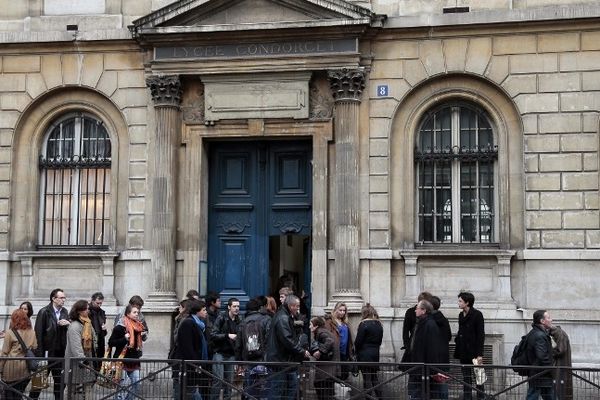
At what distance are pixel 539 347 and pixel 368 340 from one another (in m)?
2.81

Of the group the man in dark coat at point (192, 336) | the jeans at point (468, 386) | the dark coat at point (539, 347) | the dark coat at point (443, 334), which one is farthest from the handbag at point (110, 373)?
the dark coat at point (539, 347)

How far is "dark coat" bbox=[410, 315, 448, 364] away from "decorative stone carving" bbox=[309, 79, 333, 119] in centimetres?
565

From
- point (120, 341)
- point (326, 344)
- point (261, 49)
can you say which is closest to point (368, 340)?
point (326, 344)

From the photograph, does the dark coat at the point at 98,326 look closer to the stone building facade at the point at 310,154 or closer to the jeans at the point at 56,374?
the stone building facade at the point at 310,154

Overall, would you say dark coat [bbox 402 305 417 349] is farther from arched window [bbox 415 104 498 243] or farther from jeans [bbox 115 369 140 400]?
jeans [bbox 115 369 140 400]

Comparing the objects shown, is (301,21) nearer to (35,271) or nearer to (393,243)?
(393,243)

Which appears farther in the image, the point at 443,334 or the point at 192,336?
the point at 443,334

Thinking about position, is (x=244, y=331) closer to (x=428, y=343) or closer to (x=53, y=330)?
(x=428, y=343)

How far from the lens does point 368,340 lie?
1460cm

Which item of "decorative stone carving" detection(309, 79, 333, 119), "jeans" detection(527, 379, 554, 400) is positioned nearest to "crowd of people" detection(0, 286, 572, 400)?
"jeans" detection(527, 379, 554, 400)

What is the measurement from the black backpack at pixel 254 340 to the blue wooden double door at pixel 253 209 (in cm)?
423

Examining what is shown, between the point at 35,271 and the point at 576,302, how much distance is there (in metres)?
10.5

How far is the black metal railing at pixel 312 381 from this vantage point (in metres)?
11.1

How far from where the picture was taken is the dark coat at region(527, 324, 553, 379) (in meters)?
13.0
